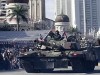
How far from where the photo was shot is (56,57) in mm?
23391

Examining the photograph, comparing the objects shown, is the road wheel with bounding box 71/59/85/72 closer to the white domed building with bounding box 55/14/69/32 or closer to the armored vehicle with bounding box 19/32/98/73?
the armored vehicle with bounding box 19/32/98/73

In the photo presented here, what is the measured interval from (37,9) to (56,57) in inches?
5893

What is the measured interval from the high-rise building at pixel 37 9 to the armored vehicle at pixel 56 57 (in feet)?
477

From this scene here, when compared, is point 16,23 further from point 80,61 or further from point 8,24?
point 80,61

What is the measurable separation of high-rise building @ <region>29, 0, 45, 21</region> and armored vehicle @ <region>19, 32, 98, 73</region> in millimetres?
145287

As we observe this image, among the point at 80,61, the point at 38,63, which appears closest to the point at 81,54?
the point at 80,61

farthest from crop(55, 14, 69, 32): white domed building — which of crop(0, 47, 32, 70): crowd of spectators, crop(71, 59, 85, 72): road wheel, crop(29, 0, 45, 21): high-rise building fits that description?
crop(71, 59, 85, 72): road wheel

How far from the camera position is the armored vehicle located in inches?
923

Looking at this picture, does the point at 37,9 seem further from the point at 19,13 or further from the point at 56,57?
the point at 56,57

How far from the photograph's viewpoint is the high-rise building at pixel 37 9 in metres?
171

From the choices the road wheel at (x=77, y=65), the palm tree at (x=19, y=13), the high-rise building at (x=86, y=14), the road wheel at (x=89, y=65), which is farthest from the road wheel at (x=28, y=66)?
the high-rise building at (x=86, y=14)

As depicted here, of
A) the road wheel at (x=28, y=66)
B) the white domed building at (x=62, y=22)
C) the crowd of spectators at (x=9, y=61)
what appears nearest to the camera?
the road wheel at (x=28, y=66)

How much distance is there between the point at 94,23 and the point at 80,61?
167 m

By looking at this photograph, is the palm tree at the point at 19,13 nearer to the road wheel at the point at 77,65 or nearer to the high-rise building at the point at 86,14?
the high-rise building at the point at 86,14
